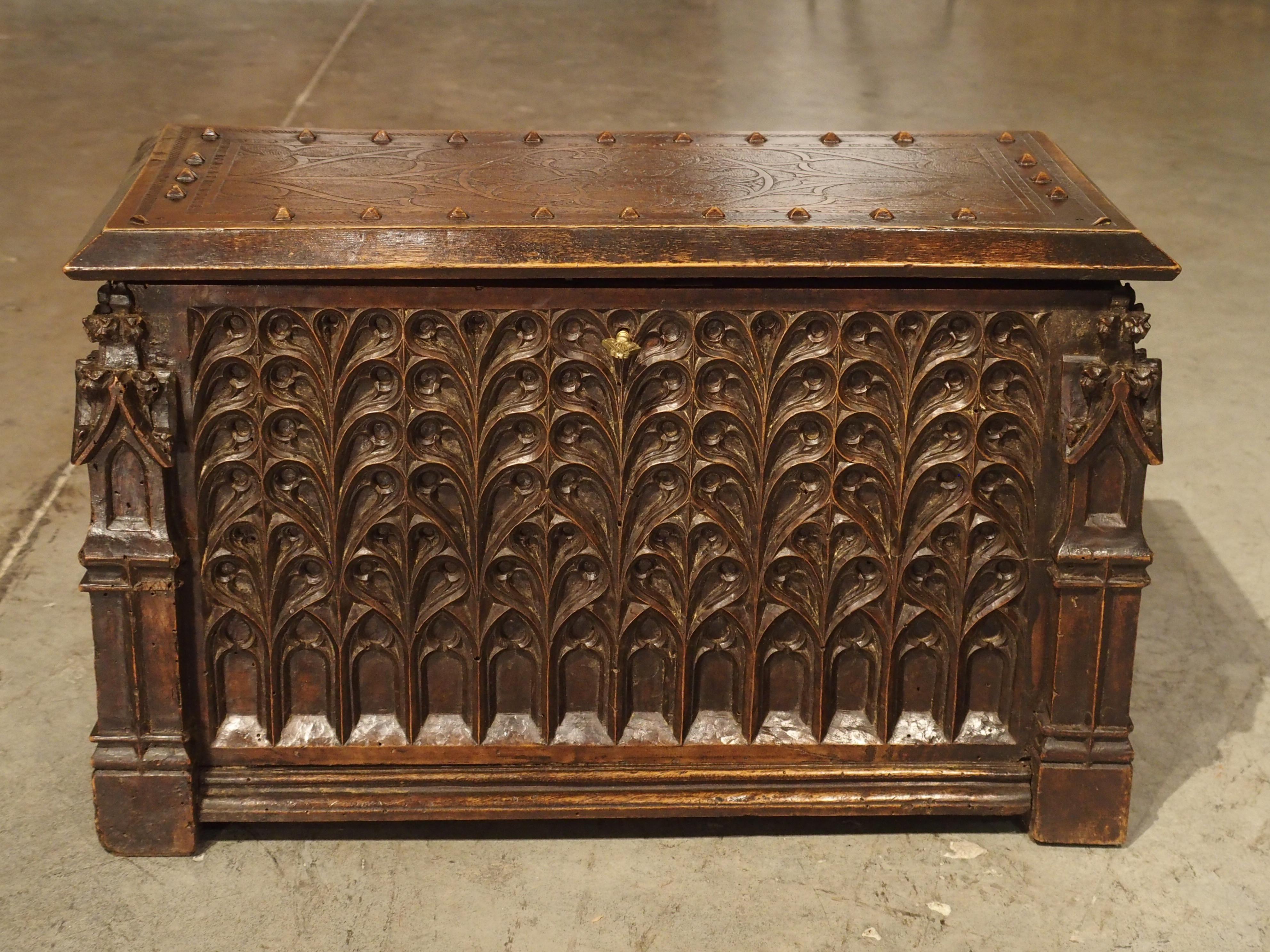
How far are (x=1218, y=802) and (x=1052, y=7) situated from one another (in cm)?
588

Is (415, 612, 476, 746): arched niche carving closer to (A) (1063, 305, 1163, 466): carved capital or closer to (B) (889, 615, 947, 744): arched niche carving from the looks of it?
(B) (889, 615, 947, 744): arched niche carving

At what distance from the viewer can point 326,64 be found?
22.1 feet

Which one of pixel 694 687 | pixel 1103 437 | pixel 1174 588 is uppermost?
pixel 1103 437

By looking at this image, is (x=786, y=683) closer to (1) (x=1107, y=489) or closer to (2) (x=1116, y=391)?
(1) (x=1107, y=489)

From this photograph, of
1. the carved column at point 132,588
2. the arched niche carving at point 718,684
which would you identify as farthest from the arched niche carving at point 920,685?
the carved column at point 132,588

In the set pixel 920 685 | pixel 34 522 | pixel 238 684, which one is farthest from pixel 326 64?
pixel 920 685

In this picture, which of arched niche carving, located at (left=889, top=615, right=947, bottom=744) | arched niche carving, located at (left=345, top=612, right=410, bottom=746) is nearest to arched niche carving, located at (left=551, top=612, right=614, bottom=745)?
arched niche carving, located at (left=345, top=612, right=410, bottom=746)

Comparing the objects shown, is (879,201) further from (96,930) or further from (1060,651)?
(96,930)

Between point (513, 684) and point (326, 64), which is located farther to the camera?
point (326, 64)

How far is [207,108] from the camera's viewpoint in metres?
6.13

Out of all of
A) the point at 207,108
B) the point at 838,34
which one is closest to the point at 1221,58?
the point at 838,34

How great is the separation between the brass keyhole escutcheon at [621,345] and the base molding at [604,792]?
69 centimetres

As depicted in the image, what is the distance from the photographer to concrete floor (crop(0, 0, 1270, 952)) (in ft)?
8.59

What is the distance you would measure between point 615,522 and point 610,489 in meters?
0.06
